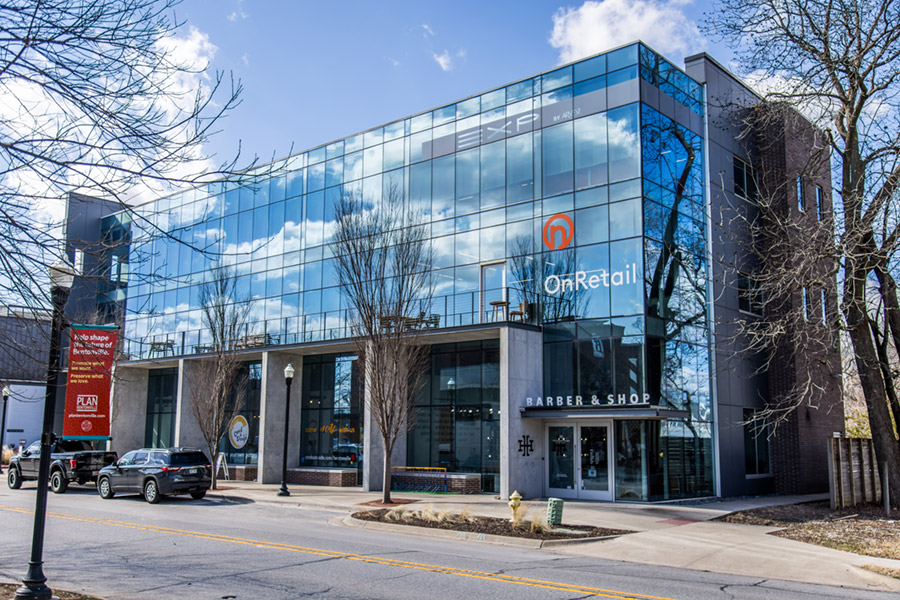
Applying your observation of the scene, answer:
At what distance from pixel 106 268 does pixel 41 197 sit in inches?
61.7

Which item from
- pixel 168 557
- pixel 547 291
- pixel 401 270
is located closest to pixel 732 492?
pixel 547 291

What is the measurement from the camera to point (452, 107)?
29.0 metres

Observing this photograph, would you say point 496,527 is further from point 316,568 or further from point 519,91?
point 519,91

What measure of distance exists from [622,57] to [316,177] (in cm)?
1552

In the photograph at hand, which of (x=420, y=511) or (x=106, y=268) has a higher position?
(x=106, y=268)

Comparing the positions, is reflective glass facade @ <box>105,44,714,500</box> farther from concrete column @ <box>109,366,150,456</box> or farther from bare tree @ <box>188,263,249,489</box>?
concrete column @ <box>109,366,150,456</box>

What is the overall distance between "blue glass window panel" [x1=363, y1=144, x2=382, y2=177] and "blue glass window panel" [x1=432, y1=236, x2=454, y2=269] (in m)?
4.99

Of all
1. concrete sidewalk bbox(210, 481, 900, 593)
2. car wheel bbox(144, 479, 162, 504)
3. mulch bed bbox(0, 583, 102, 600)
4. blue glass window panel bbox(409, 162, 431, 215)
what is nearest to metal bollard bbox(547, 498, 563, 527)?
concrete sidewalk bbox(210, 481, 900, 593)

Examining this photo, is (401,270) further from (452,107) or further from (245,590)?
(245,590)

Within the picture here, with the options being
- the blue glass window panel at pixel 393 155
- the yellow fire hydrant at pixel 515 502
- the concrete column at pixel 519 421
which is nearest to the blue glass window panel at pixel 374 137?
the blue glass window panel at pixel 393 155

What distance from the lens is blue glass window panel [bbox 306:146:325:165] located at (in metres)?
33.9

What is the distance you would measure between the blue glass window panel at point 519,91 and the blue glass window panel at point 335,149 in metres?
9.27

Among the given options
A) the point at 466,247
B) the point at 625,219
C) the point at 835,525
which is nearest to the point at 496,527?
the point at 835,525

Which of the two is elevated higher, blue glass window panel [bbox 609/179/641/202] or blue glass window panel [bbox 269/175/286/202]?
blue glass window panel [bbox 269/175/286/202]
